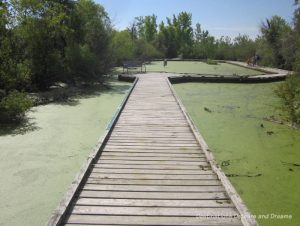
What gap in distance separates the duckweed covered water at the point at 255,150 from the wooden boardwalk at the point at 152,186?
1.49 ft

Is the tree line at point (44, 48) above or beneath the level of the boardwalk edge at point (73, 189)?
above

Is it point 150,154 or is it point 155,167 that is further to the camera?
point 150,154

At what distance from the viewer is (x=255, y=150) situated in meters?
5.52

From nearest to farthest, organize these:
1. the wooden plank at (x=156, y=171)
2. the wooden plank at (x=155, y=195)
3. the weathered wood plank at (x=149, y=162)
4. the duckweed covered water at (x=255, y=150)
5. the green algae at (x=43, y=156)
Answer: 1. the wooden plank at (x=155, y=195)
2. the green algae at (x=43, y=156)
3. the duckweed covered water at (x=255, y=150)
4. the wooden plank at (x=156, y=171)
5. the weathered wood plank at (x=149, y=162)

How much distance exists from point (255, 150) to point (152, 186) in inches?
99.8

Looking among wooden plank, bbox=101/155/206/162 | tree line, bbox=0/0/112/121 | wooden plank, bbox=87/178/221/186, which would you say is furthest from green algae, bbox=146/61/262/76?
wooden plank, bbox=87/178/221/186

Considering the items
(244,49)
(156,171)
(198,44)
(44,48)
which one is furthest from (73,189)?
(198,44)

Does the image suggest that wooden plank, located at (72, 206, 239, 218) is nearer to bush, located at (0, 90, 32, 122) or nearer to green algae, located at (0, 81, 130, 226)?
green algae, located at (0, 81, 130, 226)

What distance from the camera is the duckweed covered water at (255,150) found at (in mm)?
3729

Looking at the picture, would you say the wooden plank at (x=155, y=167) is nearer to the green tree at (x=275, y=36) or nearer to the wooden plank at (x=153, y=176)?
the wooden plank at (x=153, y=176)

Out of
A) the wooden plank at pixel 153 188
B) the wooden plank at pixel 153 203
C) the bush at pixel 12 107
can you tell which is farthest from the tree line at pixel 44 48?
the wooden plank at pixel 153 203

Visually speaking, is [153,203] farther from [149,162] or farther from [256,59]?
[256,59]

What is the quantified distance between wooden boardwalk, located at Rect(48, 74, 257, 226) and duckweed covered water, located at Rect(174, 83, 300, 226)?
0.45 m

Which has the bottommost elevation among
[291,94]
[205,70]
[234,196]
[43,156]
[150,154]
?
[205,70]
